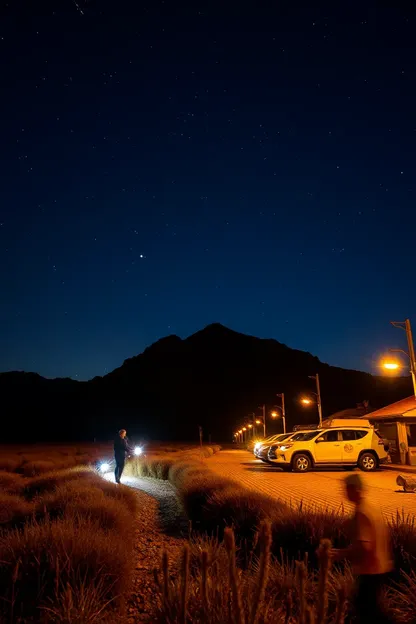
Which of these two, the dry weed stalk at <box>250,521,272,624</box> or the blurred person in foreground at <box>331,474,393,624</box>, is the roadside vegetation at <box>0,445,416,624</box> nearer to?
the dry weed stalk at <box>250,521,272,624</box>

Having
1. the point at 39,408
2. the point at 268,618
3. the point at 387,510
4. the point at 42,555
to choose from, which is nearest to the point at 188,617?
the point at 268,618

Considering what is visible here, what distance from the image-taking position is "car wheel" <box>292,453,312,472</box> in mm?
22906

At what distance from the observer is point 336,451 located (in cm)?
2288

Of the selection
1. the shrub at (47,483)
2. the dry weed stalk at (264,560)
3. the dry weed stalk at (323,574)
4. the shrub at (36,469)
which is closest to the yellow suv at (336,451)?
the shrub at (47,483)

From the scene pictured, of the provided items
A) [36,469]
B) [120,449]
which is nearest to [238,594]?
[120,449]

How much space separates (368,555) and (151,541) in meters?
5.82

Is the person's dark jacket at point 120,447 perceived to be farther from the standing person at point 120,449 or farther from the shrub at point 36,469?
the shrub at point 36,469

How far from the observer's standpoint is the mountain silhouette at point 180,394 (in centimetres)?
12888

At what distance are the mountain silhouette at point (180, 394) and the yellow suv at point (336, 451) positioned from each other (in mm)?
90354

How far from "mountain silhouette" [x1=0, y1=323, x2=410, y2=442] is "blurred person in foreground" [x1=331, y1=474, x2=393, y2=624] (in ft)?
361

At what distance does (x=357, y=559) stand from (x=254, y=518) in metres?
4.52

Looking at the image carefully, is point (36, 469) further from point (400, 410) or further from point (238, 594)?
point (238, 594)

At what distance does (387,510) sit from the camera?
11023 millimetres

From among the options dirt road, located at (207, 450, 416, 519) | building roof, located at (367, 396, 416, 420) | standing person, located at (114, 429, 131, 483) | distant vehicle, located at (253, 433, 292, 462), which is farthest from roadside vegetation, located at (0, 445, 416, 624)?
building roof, located at (367, 396, 416, 420)
